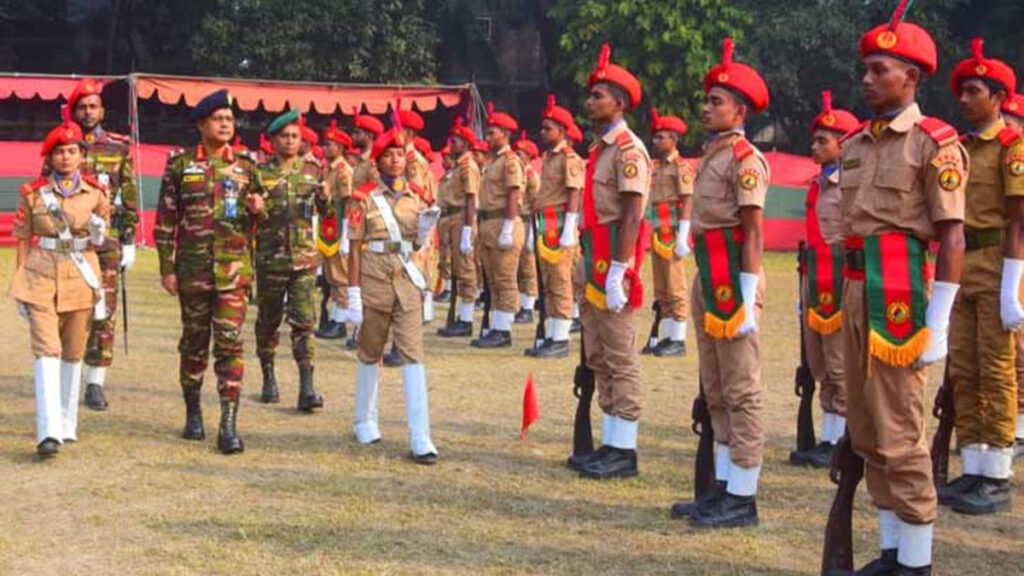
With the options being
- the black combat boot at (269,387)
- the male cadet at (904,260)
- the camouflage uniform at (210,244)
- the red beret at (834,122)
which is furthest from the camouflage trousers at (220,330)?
the male cadet at (904,260)

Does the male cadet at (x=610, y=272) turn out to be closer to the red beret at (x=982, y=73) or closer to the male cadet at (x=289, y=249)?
the red beret at (x=982, y=73)

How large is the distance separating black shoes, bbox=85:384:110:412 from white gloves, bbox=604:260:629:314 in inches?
165

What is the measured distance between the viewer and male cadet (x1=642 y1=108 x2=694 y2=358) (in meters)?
12.4

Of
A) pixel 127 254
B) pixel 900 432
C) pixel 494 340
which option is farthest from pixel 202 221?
pixel 494 340

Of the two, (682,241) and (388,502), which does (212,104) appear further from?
(682,241)

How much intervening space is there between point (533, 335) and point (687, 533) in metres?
7.76

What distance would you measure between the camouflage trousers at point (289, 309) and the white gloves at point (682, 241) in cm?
430

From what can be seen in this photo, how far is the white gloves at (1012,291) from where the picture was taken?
6402mm

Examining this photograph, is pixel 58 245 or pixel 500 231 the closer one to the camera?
pixel 58 245

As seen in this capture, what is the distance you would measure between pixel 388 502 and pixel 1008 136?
12.4 ft

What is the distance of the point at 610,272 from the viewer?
7094 millimetres

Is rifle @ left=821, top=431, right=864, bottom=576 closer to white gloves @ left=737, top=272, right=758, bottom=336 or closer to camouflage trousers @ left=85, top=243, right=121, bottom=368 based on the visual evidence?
white gloves @ left=737, top=272, right=758, bottom=336

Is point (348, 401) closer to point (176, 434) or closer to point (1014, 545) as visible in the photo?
point (176, 434)

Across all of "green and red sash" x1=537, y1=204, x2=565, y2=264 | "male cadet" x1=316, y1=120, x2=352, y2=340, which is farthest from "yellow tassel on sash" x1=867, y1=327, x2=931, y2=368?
"male cadet" x1=316, y1=120, x2=352, y2=340
